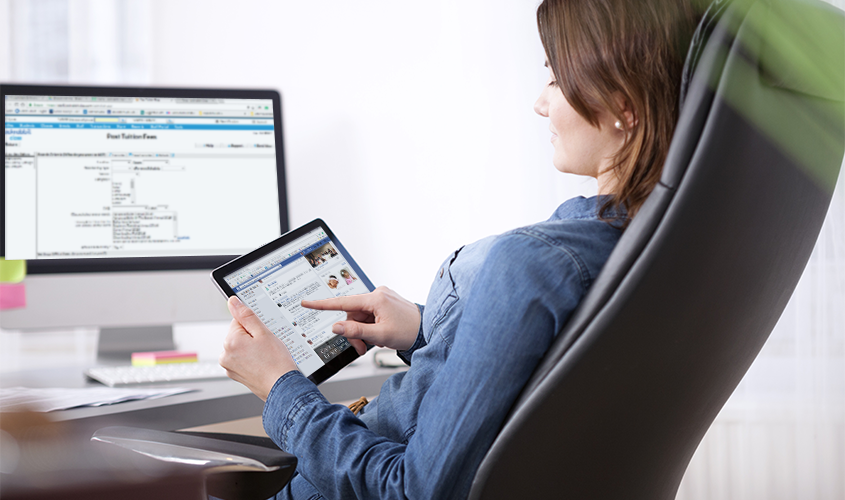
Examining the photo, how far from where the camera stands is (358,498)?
0.58 meters

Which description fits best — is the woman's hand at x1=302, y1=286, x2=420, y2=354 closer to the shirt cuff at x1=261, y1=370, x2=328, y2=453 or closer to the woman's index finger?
the woman's index finger

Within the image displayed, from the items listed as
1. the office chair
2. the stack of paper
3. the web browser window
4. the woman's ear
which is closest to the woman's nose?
the woman's ear

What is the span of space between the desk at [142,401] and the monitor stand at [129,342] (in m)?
0.05

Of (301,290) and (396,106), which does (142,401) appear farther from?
(396,106)

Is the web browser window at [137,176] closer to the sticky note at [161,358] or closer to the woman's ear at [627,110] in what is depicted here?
the sticky note at [161,358]

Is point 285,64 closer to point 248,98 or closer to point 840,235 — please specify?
point 248,98

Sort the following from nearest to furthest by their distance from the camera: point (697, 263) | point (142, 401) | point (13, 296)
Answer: point (697, 263) < point (142, 401) < point (13, 296)

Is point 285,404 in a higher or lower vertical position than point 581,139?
lower

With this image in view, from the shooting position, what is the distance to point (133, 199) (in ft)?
4.00

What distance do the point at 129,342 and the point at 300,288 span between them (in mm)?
584

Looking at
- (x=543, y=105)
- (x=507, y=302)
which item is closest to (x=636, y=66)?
(x=543, y=105)

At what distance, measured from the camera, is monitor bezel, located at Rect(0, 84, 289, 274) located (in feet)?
3.82

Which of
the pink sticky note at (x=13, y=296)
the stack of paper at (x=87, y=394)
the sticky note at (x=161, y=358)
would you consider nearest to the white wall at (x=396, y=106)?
the sticky note at (x=161, y=358)

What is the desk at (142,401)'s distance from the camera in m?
0.76
